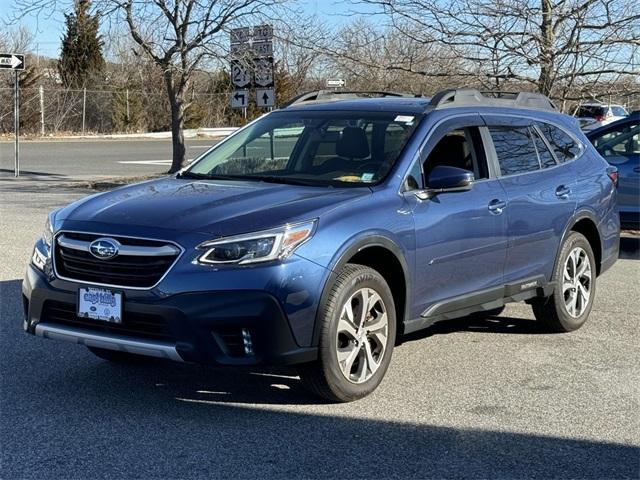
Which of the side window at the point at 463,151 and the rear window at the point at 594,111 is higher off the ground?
the rear window at the point at 594,111

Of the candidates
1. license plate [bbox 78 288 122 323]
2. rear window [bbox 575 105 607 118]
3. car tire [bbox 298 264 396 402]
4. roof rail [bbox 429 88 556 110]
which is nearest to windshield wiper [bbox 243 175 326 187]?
car tire [bbox 298 264 396 402]

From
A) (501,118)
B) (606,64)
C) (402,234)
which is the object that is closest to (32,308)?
(402,234)

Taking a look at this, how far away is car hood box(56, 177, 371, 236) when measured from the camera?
4965 millimetres

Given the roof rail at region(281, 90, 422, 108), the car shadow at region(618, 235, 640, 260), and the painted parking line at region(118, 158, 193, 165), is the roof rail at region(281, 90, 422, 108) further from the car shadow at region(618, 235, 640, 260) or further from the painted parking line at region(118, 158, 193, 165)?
the painted parking line at region(118, 158, 193, 165)

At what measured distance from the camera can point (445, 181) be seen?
5824mm

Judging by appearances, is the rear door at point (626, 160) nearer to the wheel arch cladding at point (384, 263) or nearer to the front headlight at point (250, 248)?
the wheel arch cladding at point (384, 263)

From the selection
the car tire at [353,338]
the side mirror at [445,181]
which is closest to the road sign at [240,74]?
the side mirror at [445,181]

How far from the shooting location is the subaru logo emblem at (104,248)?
494 centimetres

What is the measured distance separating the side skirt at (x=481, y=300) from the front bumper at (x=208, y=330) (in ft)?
3.75

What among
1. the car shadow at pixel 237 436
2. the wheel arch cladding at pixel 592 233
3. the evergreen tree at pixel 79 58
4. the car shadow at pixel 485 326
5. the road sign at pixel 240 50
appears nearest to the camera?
the car shadow at pixel 237 436

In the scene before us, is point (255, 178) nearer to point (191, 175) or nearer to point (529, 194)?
point (191, 175)

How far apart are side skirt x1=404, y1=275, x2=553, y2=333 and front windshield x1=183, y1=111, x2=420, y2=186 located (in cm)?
93

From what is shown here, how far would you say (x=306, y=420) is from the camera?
16.5 feet

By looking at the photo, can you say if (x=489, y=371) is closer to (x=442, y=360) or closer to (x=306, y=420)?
(x=442, y=360)
